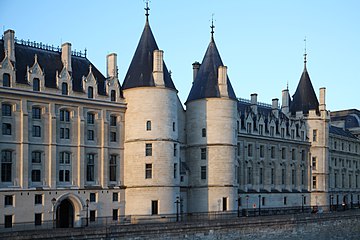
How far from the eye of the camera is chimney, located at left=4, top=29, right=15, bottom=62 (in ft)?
175

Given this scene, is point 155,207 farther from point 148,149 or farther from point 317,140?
point 317,140

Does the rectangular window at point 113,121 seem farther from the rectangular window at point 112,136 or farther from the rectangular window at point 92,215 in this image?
the rectangular window at point 92,215

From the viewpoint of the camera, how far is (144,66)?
60750 mm

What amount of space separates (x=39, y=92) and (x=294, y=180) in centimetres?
4417

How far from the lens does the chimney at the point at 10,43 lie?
5331 cm

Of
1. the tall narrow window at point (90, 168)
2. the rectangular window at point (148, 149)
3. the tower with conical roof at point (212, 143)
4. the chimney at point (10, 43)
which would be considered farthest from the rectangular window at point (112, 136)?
the chimney at point (10, 43)

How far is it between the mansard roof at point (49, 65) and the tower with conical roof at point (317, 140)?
37850mm

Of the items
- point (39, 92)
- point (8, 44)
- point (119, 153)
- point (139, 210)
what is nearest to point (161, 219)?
point (139, 210)

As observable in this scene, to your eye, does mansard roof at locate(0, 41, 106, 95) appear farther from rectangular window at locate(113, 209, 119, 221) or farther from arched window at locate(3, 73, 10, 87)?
rectangular window at locate(113, 209, 119, 221)

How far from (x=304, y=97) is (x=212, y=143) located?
94.8ft

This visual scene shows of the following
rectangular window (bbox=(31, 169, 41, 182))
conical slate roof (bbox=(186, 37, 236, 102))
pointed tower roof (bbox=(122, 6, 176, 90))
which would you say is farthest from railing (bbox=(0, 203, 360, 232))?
pointed tower roof (bbox=(122, 6, 176, 90))

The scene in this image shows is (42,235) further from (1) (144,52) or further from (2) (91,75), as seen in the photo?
(1) (144,52)

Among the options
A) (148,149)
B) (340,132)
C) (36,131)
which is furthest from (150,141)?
(340,132)

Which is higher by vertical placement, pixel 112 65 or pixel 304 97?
pixel 112 65
